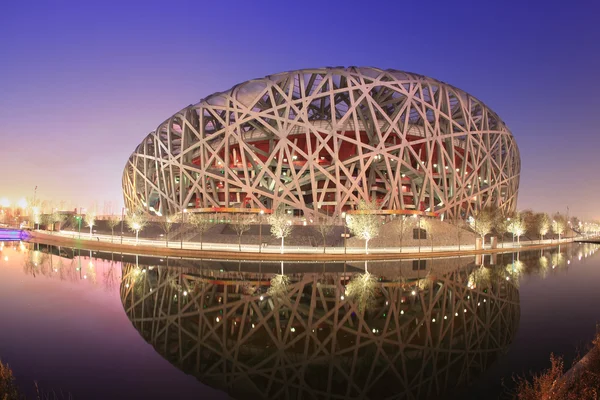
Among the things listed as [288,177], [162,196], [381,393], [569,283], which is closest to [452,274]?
[569,283]

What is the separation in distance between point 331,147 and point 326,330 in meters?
52.8

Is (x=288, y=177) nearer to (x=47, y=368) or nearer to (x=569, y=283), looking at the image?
(x=569, y=283)

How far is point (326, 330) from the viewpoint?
1175cm

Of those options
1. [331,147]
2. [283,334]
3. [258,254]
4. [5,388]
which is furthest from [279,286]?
[331,147]

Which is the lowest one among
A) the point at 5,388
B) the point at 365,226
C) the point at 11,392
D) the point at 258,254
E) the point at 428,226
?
the point at 258,254

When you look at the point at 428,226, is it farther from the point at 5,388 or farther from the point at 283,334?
the point at 5,388

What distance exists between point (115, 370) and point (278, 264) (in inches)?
774

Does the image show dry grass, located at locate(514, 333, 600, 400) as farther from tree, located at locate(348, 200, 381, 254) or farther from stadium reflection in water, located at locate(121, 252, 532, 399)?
tree, located at locate(348, 200, 381, 254)

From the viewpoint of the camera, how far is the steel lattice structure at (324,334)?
840cm

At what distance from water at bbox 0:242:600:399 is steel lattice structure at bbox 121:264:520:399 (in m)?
0.04

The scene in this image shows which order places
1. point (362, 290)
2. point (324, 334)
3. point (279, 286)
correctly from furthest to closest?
point (279, 286), point (362, 290), point (324, 334)

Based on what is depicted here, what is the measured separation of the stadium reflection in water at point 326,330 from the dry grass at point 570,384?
6.26 ft

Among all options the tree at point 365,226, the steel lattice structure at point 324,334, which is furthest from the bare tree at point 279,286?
the tree at point 365,226

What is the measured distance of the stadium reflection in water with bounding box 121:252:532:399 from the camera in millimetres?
8453
